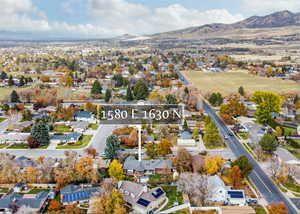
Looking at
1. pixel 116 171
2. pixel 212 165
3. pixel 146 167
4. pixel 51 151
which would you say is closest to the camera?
pixel 116 171

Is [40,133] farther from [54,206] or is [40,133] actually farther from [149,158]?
[54,206]

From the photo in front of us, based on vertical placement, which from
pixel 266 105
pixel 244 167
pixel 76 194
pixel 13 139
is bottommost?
pixel 13 139

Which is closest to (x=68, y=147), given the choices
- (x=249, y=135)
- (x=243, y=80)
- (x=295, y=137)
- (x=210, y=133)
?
(x=210, y=133)

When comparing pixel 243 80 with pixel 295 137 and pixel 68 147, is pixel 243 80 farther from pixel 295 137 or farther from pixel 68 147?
pixel 68 147

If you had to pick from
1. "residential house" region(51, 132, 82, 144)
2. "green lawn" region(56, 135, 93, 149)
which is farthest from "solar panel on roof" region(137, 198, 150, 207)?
"residential house" region(51, 132, 82, 144)

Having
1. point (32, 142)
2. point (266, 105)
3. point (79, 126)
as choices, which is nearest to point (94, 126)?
point (79, 126)

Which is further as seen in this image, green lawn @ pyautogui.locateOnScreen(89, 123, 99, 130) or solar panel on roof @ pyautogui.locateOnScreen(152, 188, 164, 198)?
green lawn @ pyautogui.locateOnScreen(89, 123, 99, 130)

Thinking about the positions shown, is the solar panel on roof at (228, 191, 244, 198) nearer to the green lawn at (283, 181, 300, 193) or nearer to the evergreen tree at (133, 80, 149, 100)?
the green lawn at (283, 181, 300, 193)
